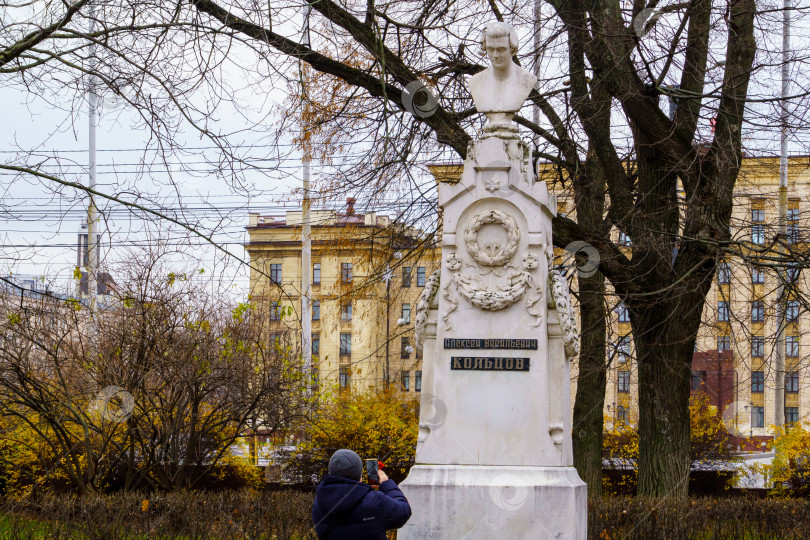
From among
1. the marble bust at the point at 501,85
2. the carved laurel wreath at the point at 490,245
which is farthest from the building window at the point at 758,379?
the marble bust at the point at 501,85

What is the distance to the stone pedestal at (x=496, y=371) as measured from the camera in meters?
9.89

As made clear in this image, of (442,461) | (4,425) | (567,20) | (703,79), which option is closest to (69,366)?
(4,425)

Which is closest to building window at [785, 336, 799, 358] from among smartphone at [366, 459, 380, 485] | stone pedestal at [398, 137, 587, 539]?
stone pedestal at [398, 137, 587, 539]

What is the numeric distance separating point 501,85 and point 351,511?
5848 mm

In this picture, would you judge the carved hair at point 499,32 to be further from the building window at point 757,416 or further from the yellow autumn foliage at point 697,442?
the building window at point 757,416

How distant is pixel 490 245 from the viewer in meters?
10.5

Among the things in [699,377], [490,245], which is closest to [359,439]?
[699,377]

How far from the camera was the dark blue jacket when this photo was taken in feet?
21.2

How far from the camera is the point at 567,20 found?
15.5 meters

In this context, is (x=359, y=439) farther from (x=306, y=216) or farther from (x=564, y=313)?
(x=564, y=313)

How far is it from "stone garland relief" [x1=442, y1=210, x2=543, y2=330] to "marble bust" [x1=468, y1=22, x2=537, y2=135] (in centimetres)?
108

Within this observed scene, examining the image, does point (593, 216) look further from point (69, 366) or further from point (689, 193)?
point (69, 366)

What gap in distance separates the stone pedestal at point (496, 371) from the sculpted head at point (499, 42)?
89 centimetres

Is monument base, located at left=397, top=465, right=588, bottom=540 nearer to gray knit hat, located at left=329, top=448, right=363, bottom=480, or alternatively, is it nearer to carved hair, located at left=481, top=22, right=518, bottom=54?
gray knit hat, located at left=329, top=448, right=363, bottom=480
